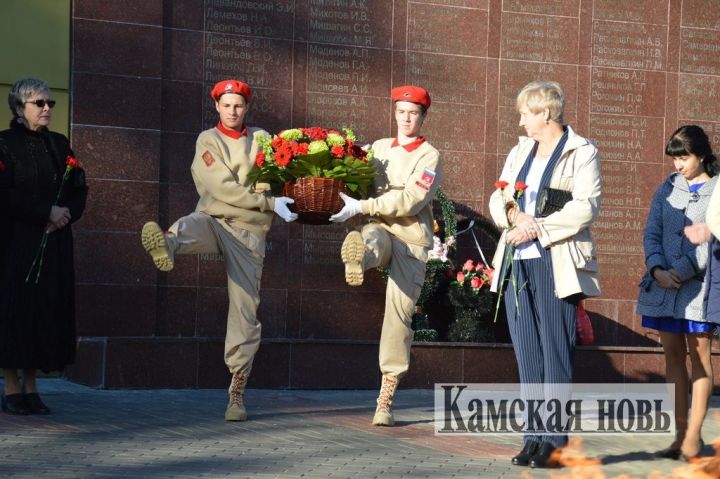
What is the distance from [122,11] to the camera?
34.5 ft

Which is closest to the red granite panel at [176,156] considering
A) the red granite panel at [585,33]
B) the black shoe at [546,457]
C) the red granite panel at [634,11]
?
the red granite panel at [585,33]

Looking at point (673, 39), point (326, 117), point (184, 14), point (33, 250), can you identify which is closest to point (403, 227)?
point (33, 250)

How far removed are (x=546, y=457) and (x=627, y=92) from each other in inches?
243

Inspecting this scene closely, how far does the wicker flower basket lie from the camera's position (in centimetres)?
802

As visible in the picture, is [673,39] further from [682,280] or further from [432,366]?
[682,280]

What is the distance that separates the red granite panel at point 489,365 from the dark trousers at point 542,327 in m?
3.74

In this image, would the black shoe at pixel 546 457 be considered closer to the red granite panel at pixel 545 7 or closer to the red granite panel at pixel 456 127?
the red granite panel at pixel 456 127

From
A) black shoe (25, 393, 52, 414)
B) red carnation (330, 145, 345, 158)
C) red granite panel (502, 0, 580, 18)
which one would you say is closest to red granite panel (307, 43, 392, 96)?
red granite panel (502, 0, 580, 18)

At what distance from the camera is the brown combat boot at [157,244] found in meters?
7.70

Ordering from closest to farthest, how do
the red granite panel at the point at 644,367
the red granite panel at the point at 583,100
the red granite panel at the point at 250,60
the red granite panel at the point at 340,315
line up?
the red granite panel at the point at 250,60 < the red granite panel at the point at 340,315 < the red granite panel at the point at 644,367 < the red granite panel at the point at 583,100

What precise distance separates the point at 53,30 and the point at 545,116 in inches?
201

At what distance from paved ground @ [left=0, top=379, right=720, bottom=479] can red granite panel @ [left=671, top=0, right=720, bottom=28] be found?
15.3 feet

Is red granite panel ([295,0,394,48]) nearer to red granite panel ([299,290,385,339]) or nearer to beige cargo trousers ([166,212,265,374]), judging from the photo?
red granite panel ([299,290,385,339])

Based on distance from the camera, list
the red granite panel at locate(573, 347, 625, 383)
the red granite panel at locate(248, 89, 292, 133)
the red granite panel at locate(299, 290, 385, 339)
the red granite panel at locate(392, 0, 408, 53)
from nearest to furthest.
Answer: the red granite panel at locate(248, 89, 292, 133) < the red granite panel at locate(299, 290, 385, 339) < the red granite panel at locate(573, 347, 625, 383) < the red granite panel at locate(392, 0, 408, 53)
